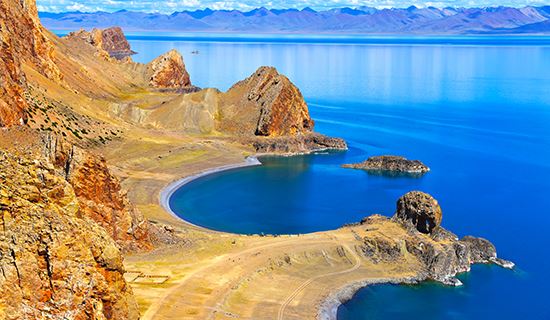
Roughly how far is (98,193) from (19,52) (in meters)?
85.7

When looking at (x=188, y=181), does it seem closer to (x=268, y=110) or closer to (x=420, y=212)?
(x=268, y=110)

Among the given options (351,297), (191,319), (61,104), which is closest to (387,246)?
(351,297)

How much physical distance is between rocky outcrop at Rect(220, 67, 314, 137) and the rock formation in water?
66374mm

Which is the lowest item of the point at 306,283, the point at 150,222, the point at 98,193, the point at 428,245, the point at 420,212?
the point at 306,283

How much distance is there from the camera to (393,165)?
11406 centimetres

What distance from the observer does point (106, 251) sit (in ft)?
103

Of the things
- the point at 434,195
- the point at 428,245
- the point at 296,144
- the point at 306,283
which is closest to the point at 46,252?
the point at 306,283

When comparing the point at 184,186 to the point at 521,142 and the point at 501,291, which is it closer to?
the point at 501,291

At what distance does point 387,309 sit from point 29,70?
9512cm

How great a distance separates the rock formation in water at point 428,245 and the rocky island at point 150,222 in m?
0.14

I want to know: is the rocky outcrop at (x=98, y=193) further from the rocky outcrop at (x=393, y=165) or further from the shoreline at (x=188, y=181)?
the rocky outcrop at (x=393, y=165)

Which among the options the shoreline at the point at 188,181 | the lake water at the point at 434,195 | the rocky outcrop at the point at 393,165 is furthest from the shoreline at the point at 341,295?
the rocky outcrop at the point at 393,165

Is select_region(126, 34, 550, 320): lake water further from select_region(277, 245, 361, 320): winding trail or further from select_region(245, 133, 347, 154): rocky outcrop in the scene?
select_region(245, 133, 347, 154): rocky outcrop

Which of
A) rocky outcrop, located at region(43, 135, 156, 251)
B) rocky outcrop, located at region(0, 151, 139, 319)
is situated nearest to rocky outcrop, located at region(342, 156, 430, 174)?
rocky outcrop, located at region(43, 135, 156, 251)
